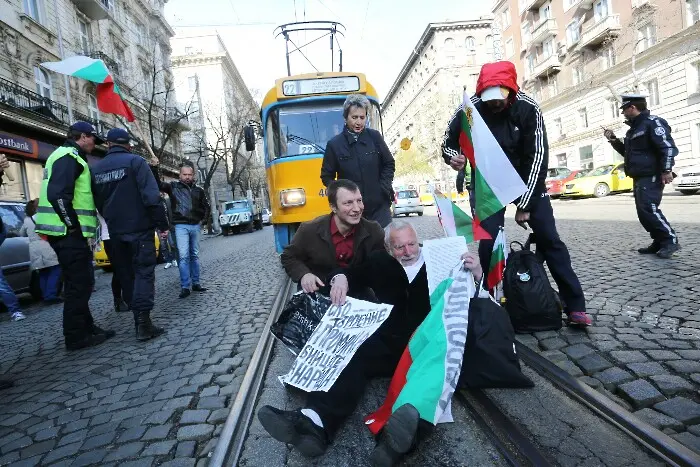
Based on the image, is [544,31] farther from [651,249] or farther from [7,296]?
[7,296]

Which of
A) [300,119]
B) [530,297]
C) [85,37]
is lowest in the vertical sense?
[530,297]

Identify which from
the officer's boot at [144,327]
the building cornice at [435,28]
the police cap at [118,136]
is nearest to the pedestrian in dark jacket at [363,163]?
the police cap at [118,136]

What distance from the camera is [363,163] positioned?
14.8 ft

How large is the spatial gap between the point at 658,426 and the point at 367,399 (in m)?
1.41

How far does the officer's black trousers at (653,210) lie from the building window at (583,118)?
105 feet

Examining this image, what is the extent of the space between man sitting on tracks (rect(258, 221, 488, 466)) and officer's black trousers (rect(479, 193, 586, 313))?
35.6 inches

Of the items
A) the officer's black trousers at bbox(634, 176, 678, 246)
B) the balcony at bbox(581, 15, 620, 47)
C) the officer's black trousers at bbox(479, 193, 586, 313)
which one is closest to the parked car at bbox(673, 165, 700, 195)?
the officer's black trousers at bbox(634, 176, 678, 246)

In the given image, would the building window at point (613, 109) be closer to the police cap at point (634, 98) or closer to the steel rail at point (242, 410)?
the police cap at point (634, 98)

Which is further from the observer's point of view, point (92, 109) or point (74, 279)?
point (92, 109)

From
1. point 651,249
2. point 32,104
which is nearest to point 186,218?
point 651,249

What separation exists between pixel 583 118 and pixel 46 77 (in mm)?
33489

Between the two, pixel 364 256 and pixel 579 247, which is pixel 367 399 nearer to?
pixel 364 256

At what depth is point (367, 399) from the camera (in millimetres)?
2641

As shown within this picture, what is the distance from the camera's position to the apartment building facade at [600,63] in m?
24.7
